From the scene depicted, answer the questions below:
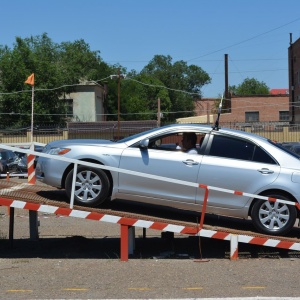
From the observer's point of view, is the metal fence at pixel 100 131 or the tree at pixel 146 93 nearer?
the metal fence at pixel 100 131

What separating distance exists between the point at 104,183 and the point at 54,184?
2.86ft

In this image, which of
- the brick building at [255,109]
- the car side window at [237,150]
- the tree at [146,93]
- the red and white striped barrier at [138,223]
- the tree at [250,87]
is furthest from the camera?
the tree at [250,87]

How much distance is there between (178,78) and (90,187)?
106984 millimetres

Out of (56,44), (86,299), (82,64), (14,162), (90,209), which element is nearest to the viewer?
(86,299)

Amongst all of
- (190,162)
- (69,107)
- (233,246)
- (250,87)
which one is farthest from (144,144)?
(250,87)

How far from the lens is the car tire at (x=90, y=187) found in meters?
9.26

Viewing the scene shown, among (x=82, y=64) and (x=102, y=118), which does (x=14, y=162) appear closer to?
(x=102, y=118)

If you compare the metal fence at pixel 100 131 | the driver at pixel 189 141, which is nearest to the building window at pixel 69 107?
the metal fence at pixel 100 131

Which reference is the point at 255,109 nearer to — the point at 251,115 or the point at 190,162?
Answer: the point at 251,115

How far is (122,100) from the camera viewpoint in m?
82.2

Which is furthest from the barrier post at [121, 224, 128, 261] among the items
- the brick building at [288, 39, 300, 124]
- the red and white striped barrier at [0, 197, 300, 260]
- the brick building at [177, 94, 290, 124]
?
the brick building at [177, 94, 290, 124]

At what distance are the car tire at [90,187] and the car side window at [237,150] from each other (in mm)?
1747

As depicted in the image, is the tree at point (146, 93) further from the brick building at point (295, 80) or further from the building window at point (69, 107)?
the brick building at point (295, 80)

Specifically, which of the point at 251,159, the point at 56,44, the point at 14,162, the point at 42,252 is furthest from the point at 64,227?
the point at 56,44
